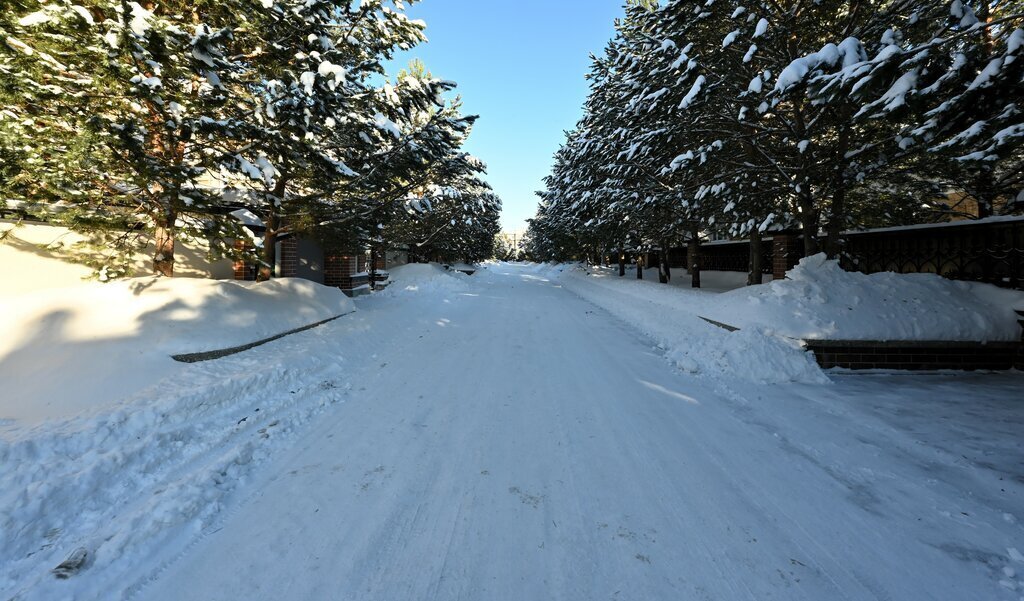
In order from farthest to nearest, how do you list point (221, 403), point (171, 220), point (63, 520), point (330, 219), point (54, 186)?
point (330, 219) < point (171, 220) < point (54, 186) < point (221, 403) < point (63, 520)

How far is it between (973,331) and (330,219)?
11.9m

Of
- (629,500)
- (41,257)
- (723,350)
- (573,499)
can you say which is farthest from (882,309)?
(41,257)

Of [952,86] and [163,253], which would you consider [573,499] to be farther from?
[163,253]

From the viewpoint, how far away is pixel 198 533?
102 inches

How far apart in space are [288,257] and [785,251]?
1502cm

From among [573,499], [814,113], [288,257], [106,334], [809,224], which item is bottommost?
[573,499]

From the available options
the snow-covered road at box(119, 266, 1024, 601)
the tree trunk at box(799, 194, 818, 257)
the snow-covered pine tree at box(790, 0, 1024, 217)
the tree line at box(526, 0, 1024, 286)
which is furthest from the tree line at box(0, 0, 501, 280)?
the tree trunk at box(799, 194, 818, 257)

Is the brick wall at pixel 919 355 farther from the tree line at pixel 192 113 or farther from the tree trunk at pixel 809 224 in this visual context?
the tree line at pixel 192 113

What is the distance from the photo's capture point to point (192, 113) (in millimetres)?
6688

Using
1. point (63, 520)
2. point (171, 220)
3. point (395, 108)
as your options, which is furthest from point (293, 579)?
point (395, 108)

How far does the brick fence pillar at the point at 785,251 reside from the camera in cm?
1258

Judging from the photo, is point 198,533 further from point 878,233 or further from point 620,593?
point 878,233

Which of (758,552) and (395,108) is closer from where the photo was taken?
(758,552)

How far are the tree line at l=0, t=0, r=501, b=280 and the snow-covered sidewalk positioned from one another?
322cm
